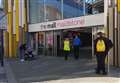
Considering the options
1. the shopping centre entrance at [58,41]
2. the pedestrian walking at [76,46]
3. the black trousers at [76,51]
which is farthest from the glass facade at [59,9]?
the black trousers at [76,51]

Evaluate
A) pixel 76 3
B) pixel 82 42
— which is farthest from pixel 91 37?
pixel 76 3

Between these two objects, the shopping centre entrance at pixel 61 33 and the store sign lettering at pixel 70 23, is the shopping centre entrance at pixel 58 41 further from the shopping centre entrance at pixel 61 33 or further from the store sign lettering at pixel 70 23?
the store sign lettering at pixel 70 23

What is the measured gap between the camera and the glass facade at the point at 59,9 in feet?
94.7

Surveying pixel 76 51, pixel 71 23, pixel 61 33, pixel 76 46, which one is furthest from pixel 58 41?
pixel 76 51

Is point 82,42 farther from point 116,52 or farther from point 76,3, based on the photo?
point 116,52

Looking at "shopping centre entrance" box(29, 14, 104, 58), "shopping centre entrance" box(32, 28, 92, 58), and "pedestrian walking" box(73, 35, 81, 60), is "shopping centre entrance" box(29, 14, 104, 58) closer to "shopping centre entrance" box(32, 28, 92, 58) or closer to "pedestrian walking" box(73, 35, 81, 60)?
"shopping centre entrance" box(32, 28, 92, 58)

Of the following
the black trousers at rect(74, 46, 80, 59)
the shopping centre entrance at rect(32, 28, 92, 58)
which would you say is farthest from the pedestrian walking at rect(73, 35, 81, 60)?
the shopping centre entrance at rect(32, 28, 92, 58)

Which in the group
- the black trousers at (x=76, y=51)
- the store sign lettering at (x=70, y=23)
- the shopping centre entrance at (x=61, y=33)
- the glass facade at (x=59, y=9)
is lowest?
the black trousers at (x=76, y=51)

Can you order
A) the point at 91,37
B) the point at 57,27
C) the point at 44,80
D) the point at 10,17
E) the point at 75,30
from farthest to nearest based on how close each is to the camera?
the point at 10,17, the point at 57,27, the point at 75,30, the point at 91,37, the point at 44,80

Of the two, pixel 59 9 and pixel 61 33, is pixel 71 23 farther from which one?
pixel 59 9

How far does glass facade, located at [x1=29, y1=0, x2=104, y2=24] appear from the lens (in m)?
28.9

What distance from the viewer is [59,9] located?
34000mm

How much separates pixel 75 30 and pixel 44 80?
14.2 metres

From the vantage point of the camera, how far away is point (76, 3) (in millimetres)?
31031
